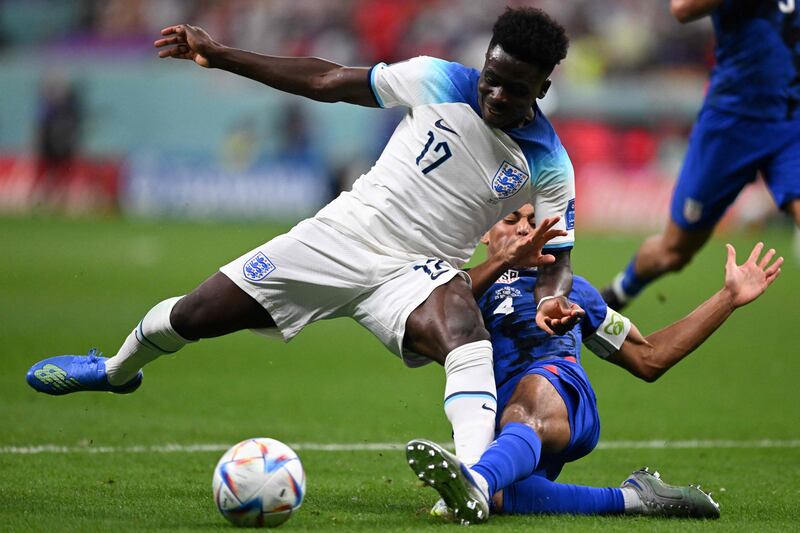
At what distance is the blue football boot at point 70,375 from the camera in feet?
20.1

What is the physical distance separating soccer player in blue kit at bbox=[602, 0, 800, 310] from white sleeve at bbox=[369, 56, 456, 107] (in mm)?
1847

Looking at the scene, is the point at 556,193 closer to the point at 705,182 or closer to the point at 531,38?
the point at 531,38

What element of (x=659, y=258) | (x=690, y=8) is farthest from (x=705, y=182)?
(x=690, y=8)

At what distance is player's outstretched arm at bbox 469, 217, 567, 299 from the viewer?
5398 millimetres

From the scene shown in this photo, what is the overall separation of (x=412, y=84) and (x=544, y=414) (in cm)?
160

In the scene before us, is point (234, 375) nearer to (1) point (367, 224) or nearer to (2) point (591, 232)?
(1) point (367, 224)

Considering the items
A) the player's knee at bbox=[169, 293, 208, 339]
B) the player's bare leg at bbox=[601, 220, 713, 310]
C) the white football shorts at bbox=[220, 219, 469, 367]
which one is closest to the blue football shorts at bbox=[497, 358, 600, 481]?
the white football shorts at bbox=[220, 219, 469, 367]

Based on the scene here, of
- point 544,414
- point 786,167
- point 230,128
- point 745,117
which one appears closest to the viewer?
point 544,414

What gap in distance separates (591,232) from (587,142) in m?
1.77

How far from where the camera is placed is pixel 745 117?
25.1ft

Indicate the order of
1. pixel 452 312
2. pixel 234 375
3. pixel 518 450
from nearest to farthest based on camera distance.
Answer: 1. pixel 518 450
2. pixel 452 312
3. pixel 234 375

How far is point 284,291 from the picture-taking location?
5.59 m

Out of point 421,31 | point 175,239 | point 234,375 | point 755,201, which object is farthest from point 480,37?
point 234,375

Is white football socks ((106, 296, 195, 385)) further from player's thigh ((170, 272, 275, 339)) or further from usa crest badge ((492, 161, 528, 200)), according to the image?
usa crest badge ((492, 161, 528, 200))
